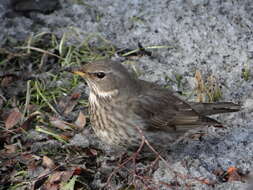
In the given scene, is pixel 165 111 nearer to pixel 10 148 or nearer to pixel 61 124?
pixel 61 124

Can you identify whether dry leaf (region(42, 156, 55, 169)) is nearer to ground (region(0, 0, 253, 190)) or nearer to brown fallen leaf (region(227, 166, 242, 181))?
ground (region(0, 0, 253, 190))

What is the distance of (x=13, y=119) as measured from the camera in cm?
534

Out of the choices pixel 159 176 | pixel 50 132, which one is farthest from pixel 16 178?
pixel 159 176

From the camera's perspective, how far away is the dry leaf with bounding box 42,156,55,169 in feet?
15.8

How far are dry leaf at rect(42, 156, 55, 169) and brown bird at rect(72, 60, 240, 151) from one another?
1.69 ft

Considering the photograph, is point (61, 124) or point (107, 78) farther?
point (61, 124)

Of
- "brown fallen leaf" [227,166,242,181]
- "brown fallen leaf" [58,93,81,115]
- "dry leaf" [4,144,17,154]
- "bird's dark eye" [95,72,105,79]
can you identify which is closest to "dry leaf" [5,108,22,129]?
"dry leaf" [4,144,17,154]

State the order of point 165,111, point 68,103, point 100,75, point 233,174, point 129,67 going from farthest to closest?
point 129,67, point 68,103, point 165,111, point 100,75, point 233,174

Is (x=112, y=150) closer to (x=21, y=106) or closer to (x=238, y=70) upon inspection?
(x=21, y=106)

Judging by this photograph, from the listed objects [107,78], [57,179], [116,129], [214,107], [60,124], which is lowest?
[57,179]

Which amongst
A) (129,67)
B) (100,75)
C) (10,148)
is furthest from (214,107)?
(10,148)

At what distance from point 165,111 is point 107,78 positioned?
68 cm

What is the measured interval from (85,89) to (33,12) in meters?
1.59

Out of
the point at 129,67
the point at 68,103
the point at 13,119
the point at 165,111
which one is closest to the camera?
the point at 165,111
